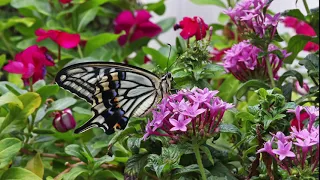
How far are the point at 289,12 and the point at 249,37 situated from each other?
16 cm

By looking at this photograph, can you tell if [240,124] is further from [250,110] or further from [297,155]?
[297,155]

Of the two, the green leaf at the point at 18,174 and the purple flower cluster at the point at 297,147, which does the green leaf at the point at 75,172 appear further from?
the purple flower cluster at the point at 297,147

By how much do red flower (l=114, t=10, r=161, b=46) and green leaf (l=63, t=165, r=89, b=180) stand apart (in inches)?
29.1

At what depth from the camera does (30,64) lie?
1.12 meters

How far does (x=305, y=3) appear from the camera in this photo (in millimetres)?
1083

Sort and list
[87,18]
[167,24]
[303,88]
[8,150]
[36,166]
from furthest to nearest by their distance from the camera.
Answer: [167,24], [87,18], [303,88], [36,166], [8,150]

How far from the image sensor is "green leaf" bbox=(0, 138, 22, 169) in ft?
2.89

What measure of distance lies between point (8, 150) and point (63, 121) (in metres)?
0.19

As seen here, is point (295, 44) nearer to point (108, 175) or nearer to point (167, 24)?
point (108, 175)

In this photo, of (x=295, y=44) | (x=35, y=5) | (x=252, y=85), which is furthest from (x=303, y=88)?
(x=35, y=5)

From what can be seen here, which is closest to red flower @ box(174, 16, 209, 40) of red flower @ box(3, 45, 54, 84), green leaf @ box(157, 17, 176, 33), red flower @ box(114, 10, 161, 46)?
red flower @ box(3, 45, 54, 84)

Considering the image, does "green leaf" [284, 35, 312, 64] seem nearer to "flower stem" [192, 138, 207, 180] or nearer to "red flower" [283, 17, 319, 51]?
"red flower" [283, 17, 319, 51]

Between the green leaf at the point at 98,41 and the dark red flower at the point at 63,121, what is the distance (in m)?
0.39

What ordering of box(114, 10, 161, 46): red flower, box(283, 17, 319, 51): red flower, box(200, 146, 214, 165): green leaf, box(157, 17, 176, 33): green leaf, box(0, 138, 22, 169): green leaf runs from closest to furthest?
1. box(200, 146, 214, 165): green leaf
2. box(0, 138, 22, 169): green leaf
3. box(283, 17, 319, 51): red flower
4. box(114, 10, 161, 46): red flower
5. box(157, 17, 176, 33): green leaf
